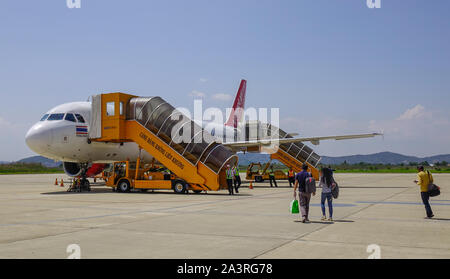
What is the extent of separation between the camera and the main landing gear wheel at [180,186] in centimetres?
2083

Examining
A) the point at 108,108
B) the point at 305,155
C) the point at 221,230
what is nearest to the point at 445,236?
the point at 221,230

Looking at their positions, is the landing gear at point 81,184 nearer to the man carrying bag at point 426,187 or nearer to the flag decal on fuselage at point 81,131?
the flag decal on fuselage at point 81,131

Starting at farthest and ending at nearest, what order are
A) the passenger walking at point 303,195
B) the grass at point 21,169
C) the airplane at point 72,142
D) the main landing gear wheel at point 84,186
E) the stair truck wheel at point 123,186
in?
1. the grass at point 21,169
2. the main landing gear wheel at point 84,186
3. the stair truck wheel at point 123,186
4. the airplane at point 72,142
5. the passenger walking at point 303,195

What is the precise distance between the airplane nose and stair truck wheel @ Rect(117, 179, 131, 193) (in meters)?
4.23

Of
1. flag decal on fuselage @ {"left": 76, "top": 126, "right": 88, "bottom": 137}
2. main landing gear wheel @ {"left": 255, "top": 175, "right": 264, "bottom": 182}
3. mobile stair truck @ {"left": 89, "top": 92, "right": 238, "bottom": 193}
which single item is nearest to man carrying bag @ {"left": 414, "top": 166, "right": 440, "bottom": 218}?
mobile stair truck @ {"left": 89, "top": 92, "right": 238, "bottom": 193}

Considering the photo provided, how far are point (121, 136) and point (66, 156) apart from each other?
10.5 feet

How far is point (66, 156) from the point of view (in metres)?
22.0

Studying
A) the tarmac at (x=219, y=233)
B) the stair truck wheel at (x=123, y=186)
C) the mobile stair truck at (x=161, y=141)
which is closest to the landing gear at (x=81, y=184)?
the mobile stair truck at (x=161, y=141)

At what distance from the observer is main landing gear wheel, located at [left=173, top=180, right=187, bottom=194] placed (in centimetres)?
2083

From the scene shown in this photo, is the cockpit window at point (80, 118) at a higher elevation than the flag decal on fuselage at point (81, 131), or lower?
higher

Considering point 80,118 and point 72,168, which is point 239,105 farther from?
point 80,118

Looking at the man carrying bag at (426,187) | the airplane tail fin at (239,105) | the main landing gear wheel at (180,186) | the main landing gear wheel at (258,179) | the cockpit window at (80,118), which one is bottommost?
the main landing gear wheel at (258,179)

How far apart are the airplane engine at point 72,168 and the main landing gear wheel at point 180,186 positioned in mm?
7117

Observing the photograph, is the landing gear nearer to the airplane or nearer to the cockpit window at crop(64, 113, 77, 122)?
the airplane
